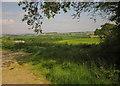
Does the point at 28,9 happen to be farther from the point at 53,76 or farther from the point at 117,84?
the point at 117,84

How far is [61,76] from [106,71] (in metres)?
2.13

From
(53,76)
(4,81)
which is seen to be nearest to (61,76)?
(53,76)

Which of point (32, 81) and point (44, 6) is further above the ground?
point (44, 6)

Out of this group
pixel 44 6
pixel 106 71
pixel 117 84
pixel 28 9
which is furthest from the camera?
pixel 28 9

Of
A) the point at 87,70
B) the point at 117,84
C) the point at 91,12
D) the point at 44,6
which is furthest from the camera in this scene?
the point at 91,12

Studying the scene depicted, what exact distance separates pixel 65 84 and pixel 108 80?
70.6 inches

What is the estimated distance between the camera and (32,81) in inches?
230

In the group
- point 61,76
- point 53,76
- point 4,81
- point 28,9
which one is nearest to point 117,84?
point 61,76

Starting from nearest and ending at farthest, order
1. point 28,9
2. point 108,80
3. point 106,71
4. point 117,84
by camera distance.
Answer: point 117,84
point 108,80
point 106,71
point 28,9

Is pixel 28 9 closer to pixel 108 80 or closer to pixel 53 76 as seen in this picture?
pixel 53 76

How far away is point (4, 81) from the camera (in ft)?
19.4

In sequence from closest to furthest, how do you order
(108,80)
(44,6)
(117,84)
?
(117,84)
(108,80)
(44,6)

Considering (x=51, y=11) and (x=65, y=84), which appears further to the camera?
(x=51, y=11)

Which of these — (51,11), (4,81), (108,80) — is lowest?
(4,81)
